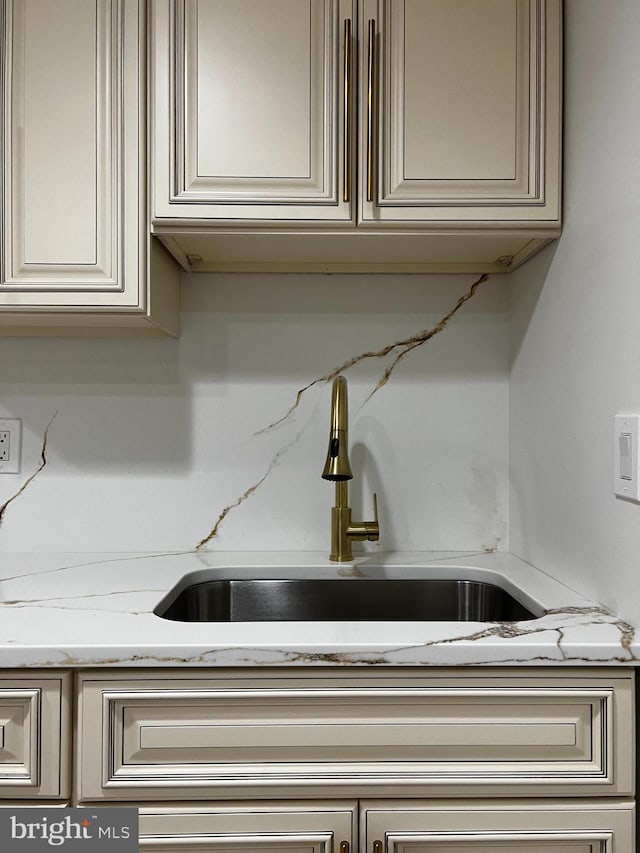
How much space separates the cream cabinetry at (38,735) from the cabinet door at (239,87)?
2.62 ft

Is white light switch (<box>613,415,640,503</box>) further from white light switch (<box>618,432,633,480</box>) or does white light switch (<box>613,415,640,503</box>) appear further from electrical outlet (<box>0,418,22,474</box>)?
electrical outlet (<box>0,418,22,474</box>)

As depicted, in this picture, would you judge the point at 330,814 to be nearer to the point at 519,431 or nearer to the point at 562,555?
the point at 562,555

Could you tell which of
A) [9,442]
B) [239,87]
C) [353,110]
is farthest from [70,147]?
[9,442]

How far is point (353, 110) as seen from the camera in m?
1.17

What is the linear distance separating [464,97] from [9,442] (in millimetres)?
1205

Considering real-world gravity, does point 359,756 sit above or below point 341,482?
below

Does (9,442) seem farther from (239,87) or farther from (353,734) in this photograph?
(353,734)

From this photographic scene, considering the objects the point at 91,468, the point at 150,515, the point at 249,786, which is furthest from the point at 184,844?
the point at 91,468

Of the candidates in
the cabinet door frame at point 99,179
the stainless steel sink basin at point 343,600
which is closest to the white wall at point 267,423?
the stainless steel sink basin at point 343,600

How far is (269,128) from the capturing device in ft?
3.84

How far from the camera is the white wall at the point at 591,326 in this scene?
95cm

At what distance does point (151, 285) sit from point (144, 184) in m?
0.18

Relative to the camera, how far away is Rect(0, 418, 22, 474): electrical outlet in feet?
4.85

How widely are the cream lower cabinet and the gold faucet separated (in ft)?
1.66
